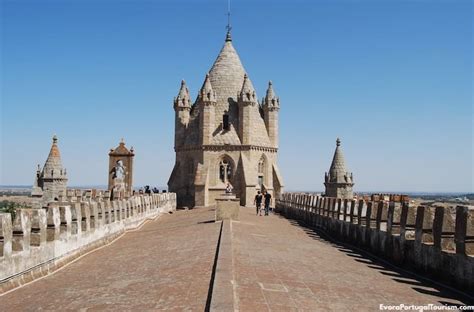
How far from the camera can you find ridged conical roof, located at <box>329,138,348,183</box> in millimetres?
47878

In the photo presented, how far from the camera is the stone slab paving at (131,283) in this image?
8.17 meters

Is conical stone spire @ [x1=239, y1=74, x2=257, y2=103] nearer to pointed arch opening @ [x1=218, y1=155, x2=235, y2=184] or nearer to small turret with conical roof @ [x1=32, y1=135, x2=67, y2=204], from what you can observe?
pointed arch opening @ [x1=218, y1=155, x2=235, y2=184]

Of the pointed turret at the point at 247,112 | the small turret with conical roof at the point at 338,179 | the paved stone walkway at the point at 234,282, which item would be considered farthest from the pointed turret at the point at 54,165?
the paved stone walkway at the point at 234,282

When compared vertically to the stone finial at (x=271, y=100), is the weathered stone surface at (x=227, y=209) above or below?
below

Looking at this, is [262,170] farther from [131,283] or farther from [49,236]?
[131,283]

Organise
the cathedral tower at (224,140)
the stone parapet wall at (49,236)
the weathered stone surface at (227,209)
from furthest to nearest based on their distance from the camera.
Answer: the cathedral tower at (224,140), the weathered stone surface at (227,209), the stone parapet wall at (49,236)

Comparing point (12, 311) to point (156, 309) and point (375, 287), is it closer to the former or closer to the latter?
point (156, 309)

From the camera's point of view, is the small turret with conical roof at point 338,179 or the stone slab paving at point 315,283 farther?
the small turret with conical roof at point 338,179

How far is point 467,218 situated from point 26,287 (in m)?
9.37

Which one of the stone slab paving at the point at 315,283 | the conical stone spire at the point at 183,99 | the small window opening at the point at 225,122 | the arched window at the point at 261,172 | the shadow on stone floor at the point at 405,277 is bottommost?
the shadow on stone floor at the point at 405,277

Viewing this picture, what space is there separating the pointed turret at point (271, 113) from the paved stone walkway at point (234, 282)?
3405 cm

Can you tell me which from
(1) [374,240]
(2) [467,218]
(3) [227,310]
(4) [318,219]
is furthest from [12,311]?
(4) [318,219]

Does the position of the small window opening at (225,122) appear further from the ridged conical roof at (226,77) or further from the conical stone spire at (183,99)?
the conical stone spire at (183,99)

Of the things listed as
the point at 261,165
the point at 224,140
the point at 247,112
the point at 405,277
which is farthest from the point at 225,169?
the point at 405,277
